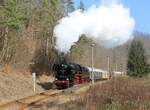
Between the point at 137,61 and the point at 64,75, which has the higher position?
the point at 137,61

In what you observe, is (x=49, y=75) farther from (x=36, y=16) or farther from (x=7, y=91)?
(x=7, y=91)

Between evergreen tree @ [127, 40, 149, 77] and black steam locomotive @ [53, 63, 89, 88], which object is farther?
evergreen tree @ [127, 40, 149, 77]

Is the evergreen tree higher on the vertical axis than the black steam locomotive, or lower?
higher

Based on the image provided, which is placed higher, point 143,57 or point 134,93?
point 143,57

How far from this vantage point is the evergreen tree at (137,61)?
244 feet

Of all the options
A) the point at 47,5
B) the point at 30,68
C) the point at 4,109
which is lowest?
the point at 4,109

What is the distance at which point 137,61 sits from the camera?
75.9 metres

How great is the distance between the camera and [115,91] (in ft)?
77.8

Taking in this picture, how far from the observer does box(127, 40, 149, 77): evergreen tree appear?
7425cm

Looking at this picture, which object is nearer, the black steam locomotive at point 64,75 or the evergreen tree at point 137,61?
the black steam locomotive at point 64,75

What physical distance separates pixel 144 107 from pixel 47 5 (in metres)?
53.0

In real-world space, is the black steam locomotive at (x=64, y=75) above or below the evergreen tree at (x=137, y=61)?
below

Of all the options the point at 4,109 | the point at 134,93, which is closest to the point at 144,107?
the point at 134,93

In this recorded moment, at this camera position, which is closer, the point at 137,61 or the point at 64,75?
the point at 64,75
